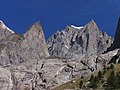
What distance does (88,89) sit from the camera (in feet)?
482

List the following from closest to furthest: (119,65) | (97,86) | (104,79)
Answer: (97,86) → (104,79) → (119,65)

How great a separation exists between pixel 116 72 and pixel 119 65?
53.5 ft

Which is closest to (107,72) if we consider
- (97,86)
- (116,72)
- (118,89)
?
(116,72)

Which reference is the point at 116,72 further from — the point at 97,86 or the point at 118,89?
the point at 118,89

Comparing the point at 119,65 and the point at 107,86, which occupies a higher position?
the point at 119,65

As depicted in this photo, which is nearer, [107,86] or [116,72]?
[107,86]

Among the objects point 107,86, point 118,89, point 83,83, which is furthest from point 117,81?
point 83,83

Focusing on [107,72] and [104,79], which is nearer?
[104,79]

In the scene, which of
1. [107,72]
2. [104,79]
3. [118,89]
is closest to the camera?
[118,89]

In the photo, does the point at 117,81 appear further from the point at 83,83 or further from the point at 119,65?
the point at 119,65

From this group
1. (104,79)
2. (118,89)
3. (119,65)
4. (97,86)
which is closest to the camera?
(118,89)

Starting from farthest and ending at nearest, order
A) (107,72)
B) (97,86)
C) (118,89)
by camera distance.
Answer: (107,72), (97,86), (118,89)

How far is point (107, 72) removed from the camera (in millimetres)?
179000

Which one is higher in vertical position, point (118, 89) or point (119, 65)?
point (119, 65)
